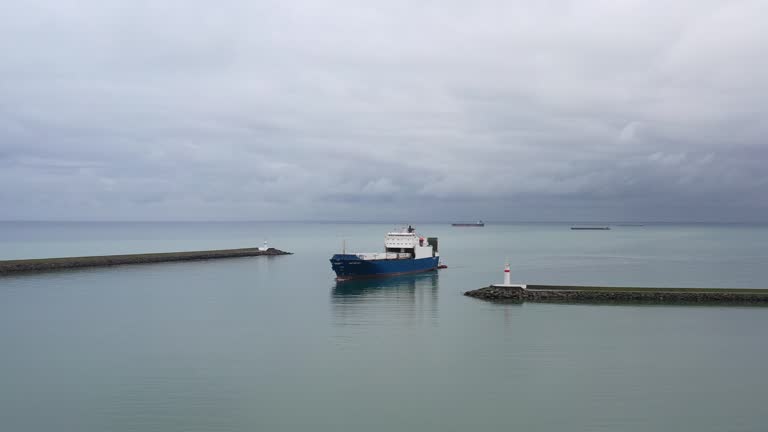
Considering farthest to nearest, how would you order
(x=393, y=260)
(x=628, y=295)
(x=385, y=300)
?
(x=393, y=260) < (x=385, y=300) < (x=628, y=295)

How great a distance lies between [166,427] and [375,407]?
712cm

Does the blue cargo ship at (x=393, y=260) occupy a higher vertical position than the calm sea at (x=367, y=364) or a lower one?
higher

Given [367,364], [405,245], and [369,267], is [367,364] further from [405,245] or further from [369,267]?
[405,245]

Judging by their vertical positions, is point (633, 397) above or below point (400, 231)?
below

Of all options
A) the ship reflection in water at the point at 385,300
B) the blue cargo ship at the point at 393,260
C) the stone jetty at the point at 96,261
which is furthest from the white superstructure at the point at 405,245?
the stone jetty at the point at 96,261

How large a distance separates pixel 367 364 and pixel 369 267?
34639 mm

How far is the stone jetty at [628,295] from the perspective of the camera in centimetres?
4238

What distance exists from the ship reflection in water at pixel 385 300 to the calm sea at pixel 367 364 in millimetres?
345

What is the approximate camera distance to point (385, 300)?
1802 inches

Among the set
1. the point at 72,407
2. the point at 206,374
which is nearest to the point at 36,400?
the point at 72,407

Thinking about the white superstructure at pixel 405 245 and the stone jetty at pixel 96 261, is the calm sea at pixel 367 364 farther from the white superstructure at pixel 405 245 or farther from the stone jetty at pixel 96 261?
the white superstructure at pixel 405 245

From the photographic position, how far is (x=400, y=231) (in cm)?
7250

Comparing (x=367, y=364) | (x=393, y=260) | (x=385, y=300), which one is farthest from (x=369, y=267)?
(x=367, y=364)

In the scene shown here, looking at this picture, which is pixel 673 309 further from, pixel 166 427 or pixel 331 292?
pixel 166 427
